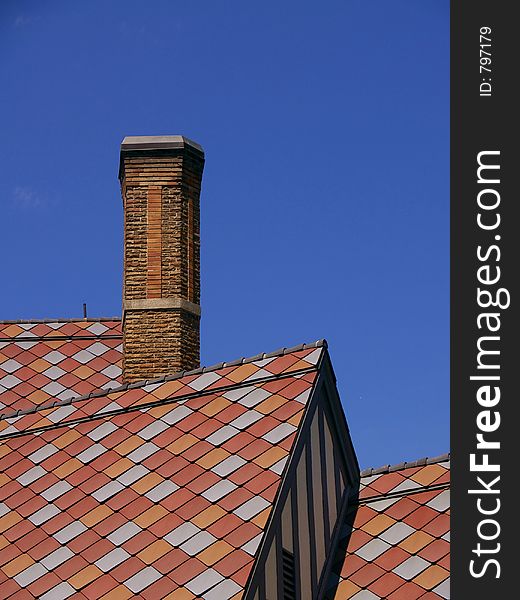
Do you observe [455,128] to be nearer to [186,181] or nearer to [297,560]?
[297,560]

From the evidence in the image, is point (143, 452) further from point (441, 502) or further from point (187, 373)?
point (441, 502)

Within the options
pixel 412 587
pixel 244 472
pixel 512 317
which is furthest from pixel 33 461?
pixel 512 317

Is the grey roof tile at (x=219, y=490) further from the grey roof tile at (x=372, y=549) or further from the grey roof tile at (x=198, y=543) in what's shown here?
the grey roof tile at (x=372, y=549)

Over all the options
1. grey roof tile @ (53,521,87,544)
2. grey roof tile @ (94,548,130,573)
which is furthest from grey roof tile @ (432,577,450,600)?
grey roof tile @ (53,521,87,544)

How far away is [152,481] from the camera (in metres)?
18.7

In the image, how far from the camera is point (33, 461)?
20.1 metres

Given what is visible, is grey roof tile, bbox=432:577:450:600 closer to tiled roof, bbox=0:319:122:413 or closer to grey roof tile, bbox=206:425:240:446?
grey roof tile, bbox=206:425:240:446

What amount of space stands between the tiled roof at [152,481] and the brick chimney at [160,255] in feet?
7.09

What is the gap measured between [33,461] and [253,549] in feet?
14.5

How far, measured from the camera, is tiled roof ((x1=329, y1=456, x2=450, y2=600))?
60.4 feet

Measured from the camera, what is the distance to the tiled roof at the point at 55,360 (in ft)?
79.5

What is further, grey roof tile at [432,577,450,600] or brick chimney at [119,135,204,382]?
brick chimney at [119,135,204,382]

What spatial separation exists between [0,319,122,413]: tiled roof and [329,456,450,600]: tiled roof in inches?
225

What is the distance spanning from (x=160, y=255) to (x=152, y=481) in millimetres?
5693
